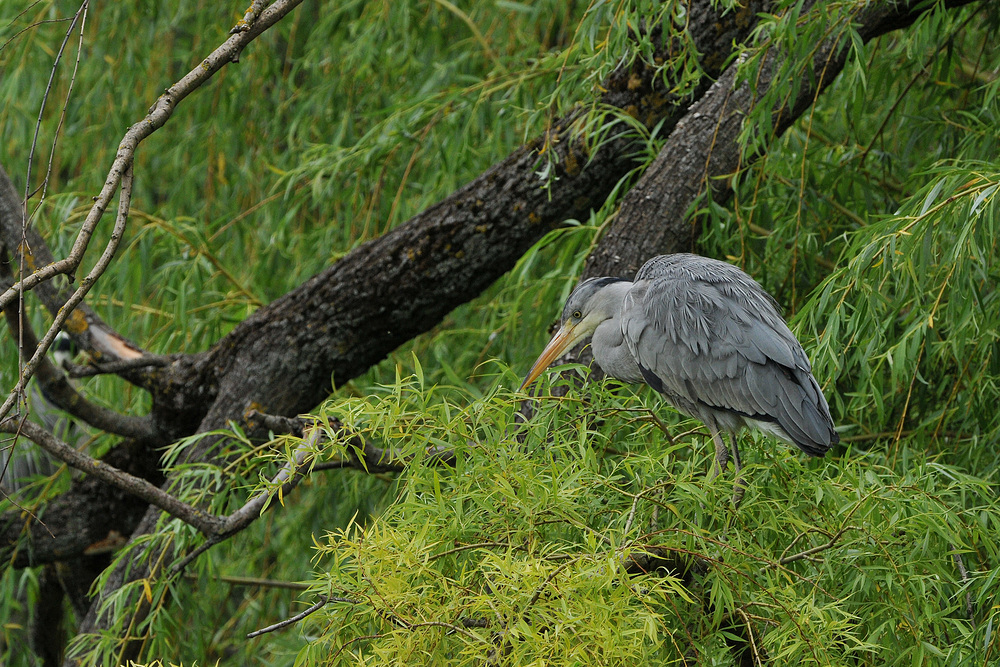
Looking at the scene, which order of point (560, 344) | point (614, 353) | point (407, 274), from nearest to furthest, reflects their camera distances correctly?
point (614, 353), point (560, 344), point (407, 274)

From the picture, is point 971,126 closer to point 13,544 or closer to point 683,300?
point 683,300

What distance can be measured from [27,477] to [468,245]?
1.10 m

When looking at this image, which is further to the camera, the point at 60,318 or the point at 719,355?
the point at 719,355

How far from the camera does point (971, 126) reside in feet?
5.66

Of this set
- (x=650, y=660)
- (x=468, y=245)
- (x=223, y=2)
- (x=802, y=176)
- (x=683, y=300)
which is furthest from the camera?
(x=223, y=2)

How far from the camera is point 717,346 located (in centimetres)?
133

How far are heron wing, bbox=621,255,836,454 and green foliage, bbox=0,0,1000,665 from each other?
6 centimetres

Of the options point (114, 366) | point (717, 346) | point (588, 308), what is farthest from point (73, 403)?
point (717, 346)

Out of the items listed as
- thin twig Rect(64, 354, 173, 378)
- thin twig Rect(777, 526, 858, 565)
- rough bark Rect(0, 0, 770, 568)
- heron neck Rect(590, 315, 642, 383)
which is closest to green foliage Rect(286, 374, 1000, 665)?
thin twig Rect(777, 526, 858, 565)

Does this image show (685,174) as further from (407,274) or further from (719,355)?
(407,274)

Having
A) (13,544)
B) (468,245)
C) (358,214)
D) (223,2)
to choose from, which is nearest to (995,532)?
(468,245)

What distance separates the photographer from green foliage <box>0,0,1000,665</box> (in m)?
0.94

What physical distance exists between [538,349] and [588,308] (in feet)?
1.47

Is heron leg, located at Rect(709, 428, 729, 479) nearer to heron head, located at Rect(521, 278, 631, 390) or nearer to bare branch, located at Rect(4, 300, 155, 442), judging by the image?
heron head, located at Rect(521, 278, 631, 390)
